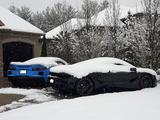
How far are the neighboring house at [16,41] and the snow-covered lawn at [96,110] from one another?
11188mm

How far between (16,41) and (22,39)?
0.44 metres


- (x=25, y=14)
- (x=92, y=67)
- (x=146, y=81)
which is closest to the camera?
(x=92, y=67)

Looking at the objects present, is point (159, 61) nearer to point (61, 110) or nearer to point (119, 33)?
point (119, 33)

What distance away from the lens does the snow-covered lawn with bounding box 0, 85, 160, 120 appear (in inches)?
274

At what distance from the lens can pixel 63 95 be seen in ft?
38.0

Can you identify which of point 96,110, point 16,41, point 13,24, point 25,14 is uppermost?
point 25,14

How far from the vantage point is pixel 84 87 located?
36.6 ft

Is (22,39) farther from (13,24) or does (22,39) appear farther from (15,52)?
(13,24)

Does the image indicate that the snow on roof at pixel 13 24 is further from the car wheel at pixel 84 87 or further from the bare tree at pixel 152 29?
the car wheel at pixel 84 87

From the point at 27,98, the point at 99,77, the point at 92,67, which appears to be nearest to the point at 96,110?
the point at 27,98

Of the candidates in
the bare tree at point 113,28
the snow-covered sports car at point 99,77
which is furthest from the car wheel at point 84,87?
the bare tree at point 113,28

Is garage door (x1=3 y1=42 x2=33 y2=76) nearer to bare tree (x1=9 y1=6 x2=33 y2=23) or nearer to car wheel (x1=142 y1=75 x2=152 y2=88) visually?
car wheel (x1=142 y1=75 x2=152 y2=88)

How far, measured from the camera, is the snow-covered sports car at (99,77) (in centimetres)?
1106

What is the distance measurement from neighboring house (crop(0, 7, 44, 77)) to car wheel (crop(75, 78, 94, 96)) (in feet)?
29.7
